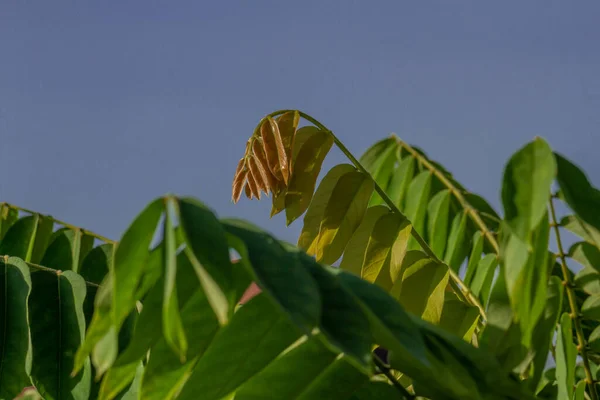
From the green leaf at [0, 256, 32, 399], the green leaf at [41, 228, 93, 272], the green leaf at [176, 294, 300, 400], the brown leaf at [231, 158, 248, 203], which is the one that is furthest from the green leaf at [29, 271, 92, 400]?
the green leaf at [41, 228, 93, 272]

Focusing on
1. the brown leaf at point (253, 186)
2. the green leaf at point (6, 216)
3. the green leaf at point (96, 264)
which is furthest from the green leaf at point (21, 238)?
the brown leaf at point (253, 186)

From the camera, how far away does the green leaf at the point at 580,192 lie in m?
0.77

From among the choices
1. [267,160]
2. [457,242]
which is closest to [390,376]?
[267,160]

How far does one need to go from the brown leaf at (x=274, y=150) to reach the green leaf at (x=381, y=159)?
63 centimetres

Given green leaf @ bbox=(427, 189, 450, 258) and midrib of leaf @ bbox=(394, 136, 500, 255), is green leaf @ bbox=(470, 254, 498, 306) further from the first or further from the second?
green leaf @ bbox=(427, 189, 450, 258)

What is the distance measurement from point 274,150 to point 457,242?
617 mm

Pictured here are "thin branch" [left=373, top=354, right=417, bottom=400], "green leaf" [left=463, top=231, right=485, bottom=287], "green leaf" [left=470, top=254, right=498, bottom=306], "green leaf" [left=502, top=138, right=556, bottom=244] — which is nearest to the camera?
"green leaf" [left=502, top=138, right=556, bottom=244]

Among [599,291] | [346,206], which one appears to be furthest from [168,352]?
[599,291]

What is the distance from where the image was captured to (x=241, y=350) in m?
0.74

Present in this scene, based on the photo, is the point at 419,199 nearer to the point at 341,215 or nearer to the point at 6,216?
the point at 341,215

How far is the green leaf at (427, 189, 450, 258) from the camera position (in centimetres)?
165

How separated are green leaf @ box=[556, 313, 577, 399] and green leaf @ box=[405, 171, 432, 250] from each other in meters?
0.70

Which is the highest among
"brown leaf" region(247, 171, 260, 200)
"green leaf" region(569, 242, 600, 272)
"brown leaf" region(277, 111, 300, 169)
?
"brown leaf" region(277, 111, 300, 169)

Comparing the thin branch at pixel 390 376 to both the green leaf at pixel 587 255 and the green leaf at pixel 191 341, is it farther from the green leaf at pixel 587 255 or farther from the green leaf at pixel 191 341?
the green leaf at pixel 587 255
